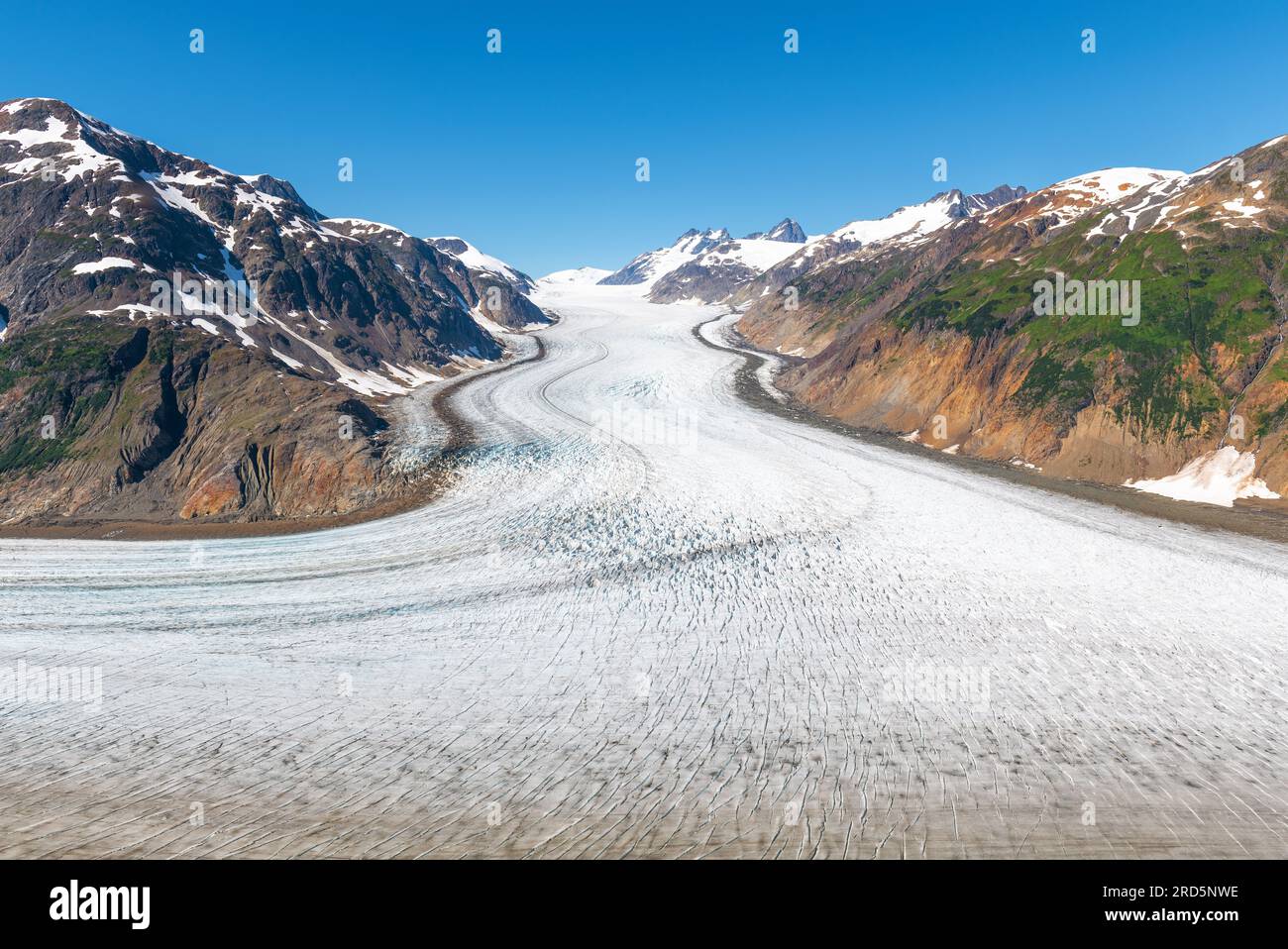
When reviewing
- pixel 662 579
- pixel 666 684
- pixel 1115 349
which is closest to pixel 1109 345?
pixel 1115 349

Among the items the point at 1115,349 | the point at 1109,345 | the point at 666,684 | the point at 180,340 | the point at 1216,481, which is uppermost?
the point at 180,340

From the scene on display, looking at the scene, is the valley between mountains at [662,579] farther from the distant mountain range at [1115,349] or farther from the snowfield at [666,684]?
the distant mountain range at [1115,349]

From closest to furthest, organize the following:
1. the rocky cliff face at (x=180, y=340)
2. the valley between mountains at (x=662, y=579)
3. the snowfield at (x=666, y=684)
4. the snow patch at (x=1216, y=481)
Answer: the snowfield at (x=666, y=684) < the valley between mountains at (x=662, y=579) < the snow patch at (x=1216, y=481) < the rocky cliff face at (x=180, y=340)

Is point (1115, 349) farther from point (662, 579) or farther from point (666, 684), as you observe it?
point (666, 684)

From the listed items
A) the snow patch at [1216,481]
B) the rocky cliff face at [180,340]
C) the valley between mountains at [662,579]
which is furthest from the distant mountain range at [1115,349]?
the rocky cliff face at [180,340]
